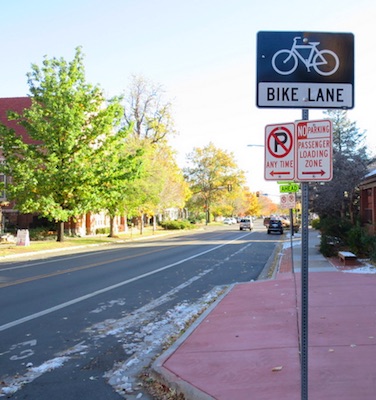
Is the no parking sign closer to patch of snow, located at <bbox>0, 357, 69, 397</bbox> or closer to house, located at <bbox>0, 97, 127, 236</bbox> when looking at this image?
patch of snow, located at <bbox>0, 357, 69, 397</bbox>

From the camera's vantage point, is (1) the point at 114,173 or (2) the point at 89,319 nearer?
(2) the point at 89,319

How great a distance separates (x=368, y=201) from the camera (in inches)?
841

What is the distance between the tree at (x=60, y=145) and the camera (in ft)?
88.0

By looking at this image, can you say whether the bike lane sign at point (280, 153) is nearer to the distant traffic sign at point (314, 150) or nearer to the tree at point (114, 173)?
the distant traffic sign at point (314, 150)

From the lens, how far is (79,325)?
7723mm

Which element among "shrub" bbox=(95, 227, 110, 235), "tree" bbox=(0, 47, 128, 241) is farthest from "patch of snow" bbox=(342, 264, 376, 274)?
"shrub" bbox=(95, 227, 110, 235)

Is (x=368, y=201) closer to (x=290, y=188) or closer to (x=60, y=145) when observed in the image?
(x=290, y=188)

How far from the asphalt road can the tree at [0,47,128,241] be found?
10998 millimetres

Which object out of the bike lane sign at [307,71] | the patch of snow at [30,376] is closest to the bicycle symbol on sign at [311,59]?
the bike lane sign at [307,71]

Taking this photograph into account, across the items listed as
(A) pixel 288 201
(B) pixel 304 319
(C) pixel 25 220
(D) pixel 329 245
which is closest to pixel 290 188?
(A) pixel 288 201

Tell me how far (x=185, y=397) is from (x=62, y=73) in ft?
87.4

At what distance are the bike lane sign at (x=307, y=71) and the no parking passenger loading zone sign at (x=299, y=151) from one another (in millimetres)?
245

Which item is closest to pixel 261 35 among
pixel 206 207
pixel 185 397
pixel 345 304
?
pixel 185 397

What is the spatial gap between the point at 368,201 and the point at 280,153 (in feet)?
62.9
